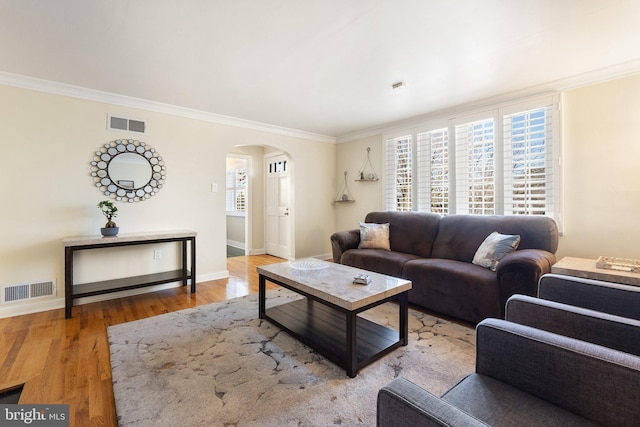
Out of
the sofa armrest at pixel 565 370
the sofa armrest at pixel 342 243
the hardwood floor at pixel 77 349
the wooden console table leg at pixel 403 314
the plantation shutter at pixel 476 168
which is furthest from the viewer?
the sofa armrest at pixel 342 243

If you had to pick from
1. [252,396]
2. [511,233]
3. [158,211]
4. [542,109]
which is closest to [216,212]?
[158,211]

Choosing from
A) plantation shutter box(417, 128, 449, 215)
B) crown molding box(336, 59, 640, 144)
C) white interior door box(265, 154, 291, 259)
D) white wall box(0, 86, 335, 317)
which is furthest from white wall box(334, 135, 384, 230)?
white wall box(0, 86, 335, 317)

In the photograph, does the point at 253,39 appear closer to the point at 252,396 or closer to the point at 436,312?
the point at 252,396

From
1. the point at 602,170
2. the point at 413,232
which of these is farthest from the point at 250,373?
the point at 602,170

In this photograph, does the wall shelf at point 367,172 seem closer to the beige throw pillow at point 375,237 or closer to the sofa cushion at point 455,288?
the beige throw pillow at point 375,237

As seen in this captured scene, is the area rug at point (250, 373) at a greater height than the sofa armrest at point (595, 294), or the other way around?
the sofa armrest at point (595, 294)

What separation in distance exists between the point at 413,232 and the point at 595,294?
7.31ft

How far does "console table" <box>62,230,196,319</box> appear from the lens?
2787 mm

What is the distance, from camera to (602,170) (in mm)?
2803

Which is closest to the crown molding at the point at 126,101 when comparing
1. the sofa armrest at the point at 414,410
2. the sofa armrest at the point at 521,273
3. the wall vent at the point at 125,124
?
the wall vent at the point at 125,124

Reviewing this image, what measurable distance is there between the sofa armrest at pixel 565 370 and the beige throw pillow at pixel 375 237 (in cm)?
260

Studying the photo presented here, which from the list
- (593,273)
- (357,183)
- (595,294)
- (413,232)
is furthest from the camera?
(357,183)

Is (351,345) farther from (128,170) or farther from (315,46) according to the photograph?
(128,170)

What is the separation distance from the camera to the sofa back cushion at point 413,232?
361 cm
